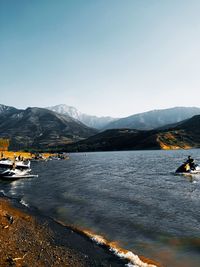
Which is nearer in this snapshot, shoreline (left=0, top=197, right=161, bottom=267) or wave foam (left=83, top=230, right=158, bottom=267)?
shoreline (left=0, top=197, right=161, bottom=267)

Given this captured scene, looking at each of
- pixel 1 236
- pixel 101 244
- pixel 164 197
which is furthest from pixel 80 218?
pixel 164 197

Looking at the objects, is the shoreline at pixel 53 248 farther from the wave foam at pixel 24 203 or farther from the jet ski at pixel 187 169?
the jet ski at pixel 187 169

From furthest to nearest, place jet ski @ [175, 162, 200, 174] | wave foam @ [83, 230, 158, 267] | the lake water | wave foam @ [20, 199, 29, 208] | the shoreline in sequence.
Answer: jet ski @ [175, 162, 200, 174] → wave foam @ [20, 199, 29, 208] → the lake water → wave foam @ [83, 230, 158, 267] → the shoreline

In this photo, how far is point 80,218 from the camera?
3338cm

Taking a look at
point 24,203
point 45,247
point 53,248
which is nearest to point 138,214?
point 53,248

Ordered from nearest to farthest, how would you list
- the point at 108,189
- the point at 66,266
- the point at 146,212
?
the point at 66,266 → the point at 146,212 → the point at 108,189

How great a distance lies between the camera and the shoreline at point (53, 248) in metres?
19.3

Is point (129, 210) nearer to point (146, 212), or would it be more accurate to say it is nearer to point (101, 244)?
point (146, 212)

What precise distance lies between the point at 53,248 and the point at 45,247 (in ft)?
2.13

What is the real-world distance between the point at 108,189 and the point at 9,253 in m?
36.7

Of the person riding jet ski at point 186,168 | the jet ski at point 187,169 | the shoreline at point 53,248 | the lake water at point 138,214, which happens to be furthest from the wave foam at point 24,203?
the person riding jet ski at point 186,168

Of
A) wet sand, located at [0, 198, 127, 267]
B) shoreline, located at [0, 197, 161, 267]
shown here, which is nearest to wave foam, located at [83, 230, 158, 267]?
shoreline, located at [0, 197, 161, 267]

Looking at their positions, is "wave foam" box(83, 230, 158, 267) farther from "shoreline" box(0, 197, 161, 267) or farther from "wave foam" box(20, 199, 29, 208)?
"wave foam" box(20, 199, 29, 208)

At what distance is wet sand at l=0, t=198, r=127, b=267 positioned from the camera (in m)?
19.1
